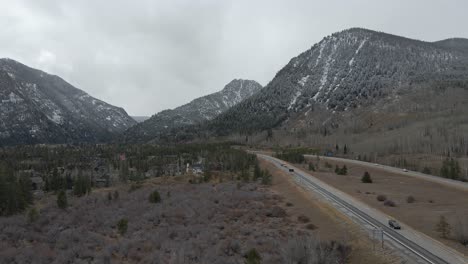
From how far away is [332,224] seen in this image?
36875mm

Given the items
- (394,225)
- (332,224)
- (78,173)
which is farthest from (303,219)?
(78,173)

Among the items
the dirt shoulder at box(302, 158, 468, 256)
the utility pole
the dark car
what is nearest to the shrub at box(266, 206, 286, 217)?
the dirt shoulder at box(302, 158, 468, 256)

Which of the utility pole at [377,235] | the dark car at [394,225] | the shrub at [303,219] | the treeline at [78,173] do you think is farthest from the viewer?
the treeline at [78,173]

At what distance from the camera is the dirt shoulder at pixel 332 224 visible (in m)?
26.8

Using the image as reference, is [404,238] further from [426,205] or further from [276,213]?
[426,205]

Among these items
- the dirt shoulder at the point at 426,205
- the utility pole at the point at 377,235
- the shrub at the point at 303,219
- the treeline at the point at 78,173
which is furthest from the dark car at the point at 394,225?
the treeline at the point at 78,173

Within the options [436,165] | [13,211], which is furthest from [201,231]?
[436,165]

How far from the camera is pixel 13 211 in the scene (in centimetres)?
6962

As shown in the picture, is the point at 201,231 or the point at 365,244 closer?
the point at 365,244

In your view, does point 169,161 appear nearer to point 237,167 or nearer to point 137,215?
point 237,167

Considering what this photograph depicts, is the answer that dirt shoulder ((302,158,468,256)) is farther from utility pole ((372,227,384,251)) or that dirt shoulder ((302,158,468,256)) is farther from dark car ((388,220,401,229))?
utility pole ((372,227,384,251))

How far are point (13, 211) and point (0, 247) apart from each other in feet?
121

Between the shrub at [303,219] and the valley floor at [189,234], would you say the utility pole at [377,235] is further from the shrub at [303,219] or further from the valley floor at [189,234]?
the shrub at [303,219]

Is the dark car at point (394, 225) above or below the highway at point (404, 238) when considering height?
above
